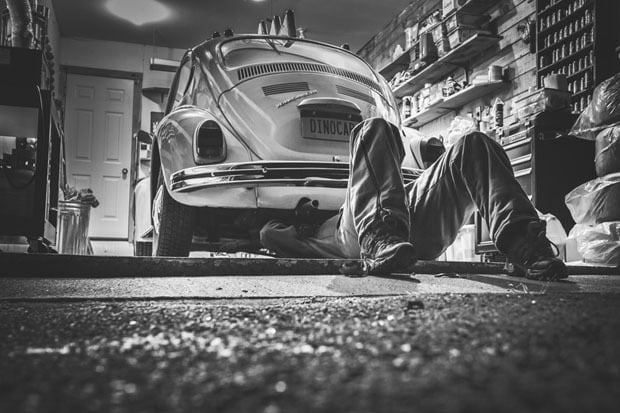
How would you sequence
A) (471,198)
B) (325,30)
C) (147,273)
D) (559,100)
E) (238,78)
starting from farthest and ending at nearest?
1. (325,30)
2. (559,100)
3. (238,78)
4. (471,198)
5. (147,273)

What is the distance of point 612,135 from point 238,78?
7.34 feet

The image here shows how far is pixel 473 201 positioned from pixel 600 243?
180 cm

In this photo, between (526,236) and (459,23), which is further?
(459,23)

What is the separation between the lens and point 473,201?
73.2 inches

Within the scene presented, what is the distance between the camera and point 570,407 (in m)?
0.31

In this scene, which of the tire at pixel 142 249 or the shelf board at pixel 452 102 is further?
the shelf board at pixel 452 102

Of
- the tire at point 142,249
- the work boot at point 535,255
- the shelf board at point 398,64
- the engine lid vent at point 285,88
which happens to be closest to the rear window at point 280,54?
the engine lid vent at point 285,88

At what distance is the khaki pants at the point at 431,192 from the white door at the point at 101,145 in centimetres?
770

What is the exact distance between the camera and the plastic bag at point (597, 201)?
10.8 feet

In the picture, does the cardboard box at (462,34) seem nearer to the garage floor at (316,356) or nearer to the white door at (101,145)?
the garage floor at (316,356)

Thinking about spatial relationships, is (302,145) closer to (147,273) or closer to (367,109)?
(367,109)

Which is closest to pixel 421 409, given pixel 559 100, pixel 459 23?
pixel 559 100

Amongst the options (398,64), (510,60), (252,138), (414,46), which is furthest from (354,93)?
(398,64)

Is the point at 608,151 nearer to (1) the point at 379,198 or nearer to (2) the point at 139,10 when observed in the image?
(1) the point at 379,198
